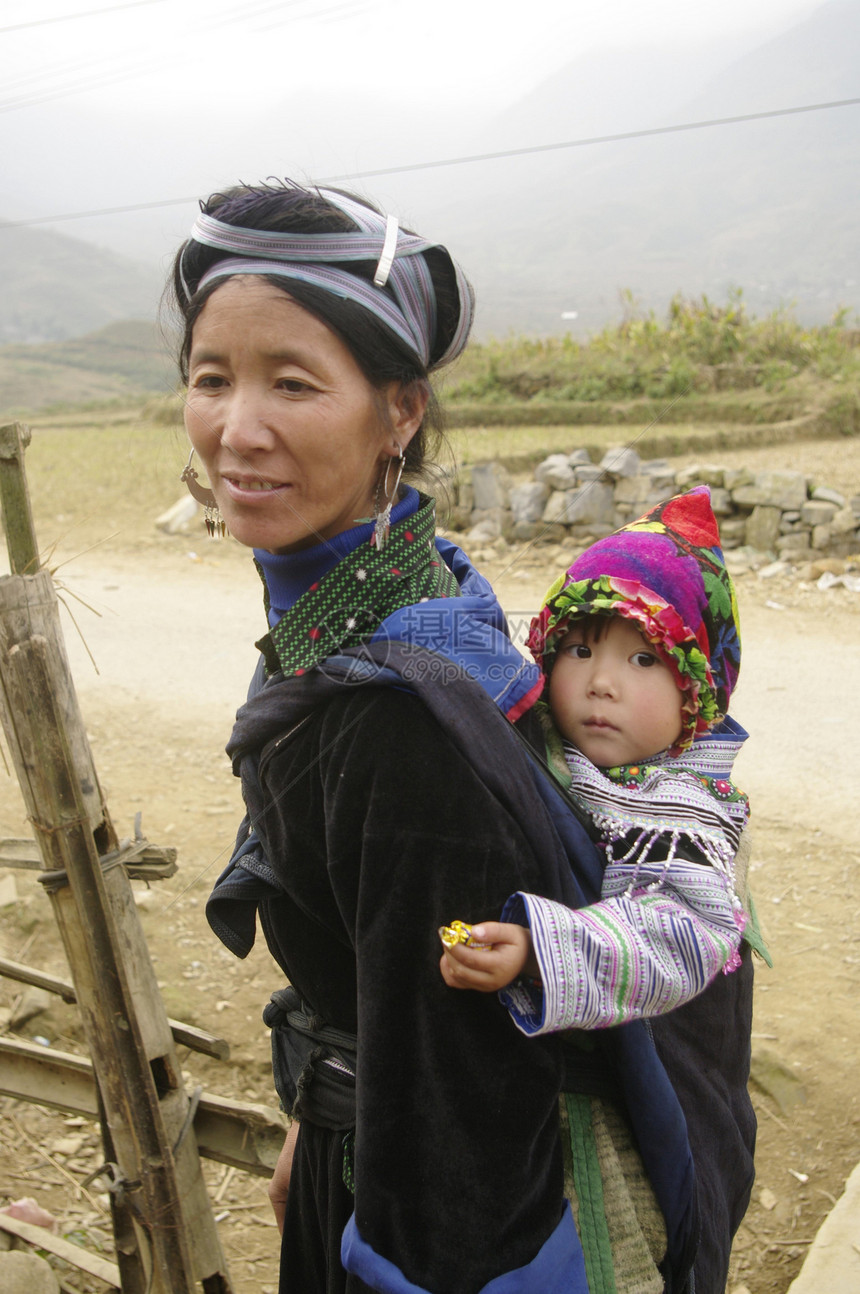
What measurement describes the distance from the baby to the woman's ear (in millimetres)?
332

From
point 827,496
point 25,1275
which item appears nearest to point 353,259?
point 25,1275

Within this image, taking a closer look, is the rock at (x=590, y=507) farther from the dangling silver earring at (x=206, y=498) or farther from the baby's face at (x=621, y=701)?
the baby's face at (x=621, y=701)

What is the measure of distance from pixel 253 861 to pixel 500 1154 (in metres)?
0.50

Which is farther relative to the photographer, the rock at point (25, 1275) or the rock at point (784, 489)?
the rock at point (784, 489)

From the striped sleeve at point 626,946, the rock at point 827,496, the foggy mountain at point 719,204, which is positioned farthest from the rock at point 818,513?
the foggy mountain at point 719,204

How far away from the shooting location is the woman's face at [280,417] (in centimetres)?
116

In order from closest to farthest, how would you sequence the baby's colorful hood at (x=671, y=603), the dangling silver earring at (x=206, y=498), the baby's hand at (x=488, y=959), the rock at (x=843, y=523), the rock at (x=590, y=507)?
the baby's hand at (x=488, y=959)
the baby's colorful hood at (x=671, y=603)
the dangling silver earring at (x=206, y=498)
the rock at (x=843, y=523)
the rock at (x=590, y=507)

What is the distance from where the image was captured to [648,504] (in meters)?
9.53

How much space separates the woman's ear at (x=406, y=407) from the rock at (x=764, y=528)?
8.25m

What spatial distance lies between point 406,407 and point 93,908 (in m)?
1.16

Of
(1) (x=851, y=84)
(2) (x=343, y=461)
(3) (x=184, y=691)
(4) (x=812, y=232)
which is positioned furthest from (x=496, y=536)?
(1) (x=851, y=84)

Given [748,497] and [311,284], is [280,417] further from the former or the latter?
[748,497]

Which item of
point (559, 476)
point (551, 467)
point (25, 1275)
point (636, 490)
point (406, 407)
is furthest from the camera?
point (551, 467)

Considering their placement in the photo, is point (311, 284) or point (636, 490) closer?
point (311, 284)
